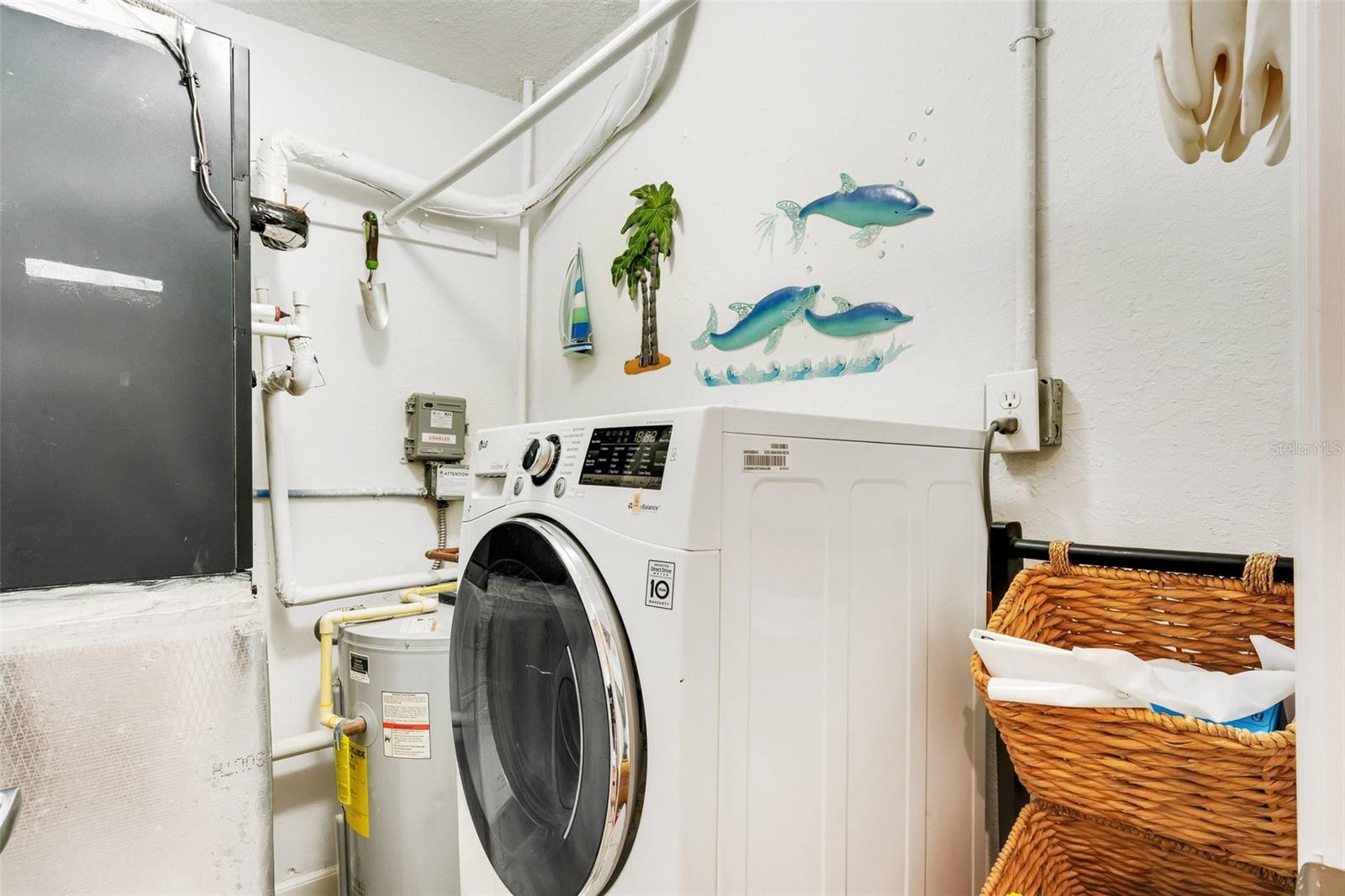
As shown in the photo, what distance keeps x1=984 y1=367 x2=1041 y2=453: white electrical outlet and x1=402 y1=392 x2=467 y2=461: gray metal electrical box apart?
5.69 feet

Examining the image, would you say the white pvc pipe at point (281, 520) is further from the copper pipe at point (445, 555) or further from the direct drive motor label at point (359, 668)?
the direct drive motor label at point (359, 668)

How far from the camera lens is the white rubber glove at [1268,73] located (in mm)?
→ 522

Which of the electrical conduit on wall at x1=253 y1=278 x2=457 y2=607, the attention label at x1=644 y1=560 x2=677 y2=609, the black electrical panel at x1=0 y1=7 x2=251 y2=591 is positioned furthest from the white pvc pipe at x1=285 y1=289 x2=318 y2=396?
the attention label at x1=644 y1=560 x2=677 y2=609

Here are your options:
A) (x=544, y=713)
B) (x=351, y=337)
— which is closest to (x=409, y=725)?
(x=544, y=713)

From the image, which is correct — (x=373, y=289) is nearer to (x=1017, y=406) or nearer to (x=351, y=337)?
(x=351, y=337)

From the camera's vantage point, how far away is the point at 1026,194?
120 cm

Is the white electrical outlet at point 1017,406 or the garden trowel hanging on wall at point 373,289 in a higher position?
the garden trowel hanging on wall at point 373,289

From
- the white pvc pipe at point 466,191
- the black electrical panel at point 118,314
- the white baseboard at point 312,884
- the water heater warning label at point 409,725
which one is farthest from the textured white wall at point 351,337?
the black electrical panel at point 118,314

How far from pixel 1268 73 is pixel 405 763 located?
6.19 ft

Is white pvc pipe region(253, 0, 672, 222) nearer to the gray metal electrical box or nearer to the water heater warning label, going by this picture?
the gray metal electrical box

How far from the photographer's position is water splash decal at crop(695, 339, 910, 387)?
146cm

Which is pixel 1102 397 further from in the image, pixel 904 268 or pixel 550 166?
pixel 550 166

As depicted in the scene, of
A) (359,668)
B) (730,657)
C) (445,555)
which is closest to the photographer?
(730,657)

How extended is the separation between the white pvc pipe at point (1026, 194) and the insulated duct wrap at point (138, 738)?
4.99 ft
